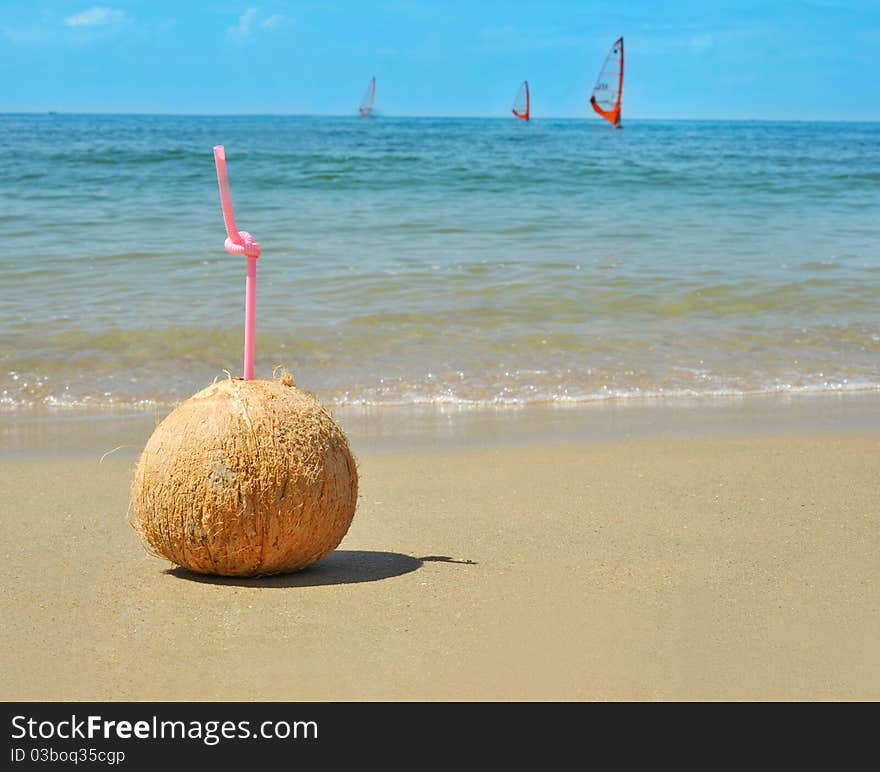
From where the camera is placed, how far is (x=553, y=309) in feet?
36.5

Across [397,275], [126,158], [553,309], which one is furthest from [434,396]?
[126,158]

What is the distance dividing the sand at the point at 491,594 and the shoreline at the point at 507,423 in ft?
2.19

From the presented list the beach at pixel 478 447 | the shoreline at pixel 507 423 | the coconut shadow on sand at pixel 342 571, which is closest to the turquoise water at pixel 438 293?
the beach at pixel 478 447

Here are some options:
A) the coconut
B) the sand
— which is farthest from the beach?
the coconut

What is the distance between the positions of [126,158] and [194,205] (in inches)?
378

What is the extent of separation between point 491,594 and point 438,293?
25.1 ft

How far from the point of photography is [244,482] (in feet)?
13.3

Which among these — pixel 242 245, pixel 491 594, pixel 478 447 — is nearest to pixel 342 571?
pixel 491 594

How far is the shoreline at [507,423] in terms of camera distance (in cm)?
699

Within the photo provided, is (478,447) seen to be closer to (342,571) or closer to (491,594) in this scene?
(342,571)

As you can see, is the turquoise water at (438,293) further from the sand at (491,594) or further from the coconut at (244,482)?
the coconut at (244,482)

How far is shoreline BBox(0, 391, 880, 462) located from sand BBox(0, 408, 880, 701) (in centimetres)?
67

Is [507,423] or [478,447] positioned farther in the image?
[507,423]
